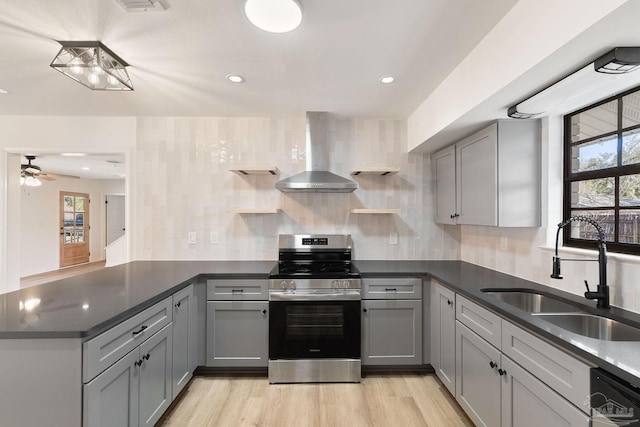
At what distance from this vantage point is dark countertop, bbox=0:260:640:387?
108 cm

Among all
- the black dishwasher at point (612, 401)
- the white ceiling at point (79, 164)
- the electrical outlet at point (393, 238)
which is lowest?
the black dishwasher at point (612, 401)

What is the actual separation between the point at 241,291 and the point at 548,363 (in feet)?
6.68

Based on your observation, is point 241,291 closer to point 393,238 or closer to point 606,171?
point 393,238

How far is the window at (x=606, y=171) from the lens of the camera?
5.01ft

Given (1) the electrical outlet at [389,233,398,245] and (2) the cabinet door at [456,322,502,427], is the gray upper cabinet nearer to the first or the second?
(2) the cabinet door at [456,322,502,427]

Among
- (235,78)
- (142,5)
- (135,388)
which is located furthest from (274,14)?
(135,388)

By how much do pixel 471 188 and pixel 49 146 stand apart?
407 cm

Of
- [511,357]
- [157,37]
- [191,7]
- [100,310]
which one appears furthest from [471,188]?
[100,310]

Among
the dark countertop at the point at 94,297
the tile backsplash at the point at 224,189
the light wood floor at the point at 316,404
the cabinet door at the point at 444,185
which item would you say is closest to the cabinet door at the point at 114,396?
the dark countertop at the point at 94,297

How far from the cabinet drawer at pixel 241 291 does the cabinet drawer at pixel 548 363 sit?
Result: 67.6 inches

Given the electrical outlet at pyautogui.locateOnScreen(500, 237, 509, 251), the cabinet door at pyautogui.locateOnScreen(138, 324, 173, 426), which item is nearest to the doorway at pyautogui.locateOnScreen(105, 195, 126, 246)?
the cabinet door at pyautogui.locateOnScreen(138, 324, 173, 426)

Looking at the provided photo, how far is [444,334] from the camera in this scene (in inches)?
87.0

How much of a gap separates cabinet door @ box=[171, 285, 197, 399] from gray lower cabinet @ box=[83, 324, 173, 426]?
8cm

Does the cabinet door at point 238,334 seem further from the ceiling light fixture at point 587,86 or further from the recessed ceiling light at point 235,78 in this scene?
the ceiling light fixture at point 587,86
